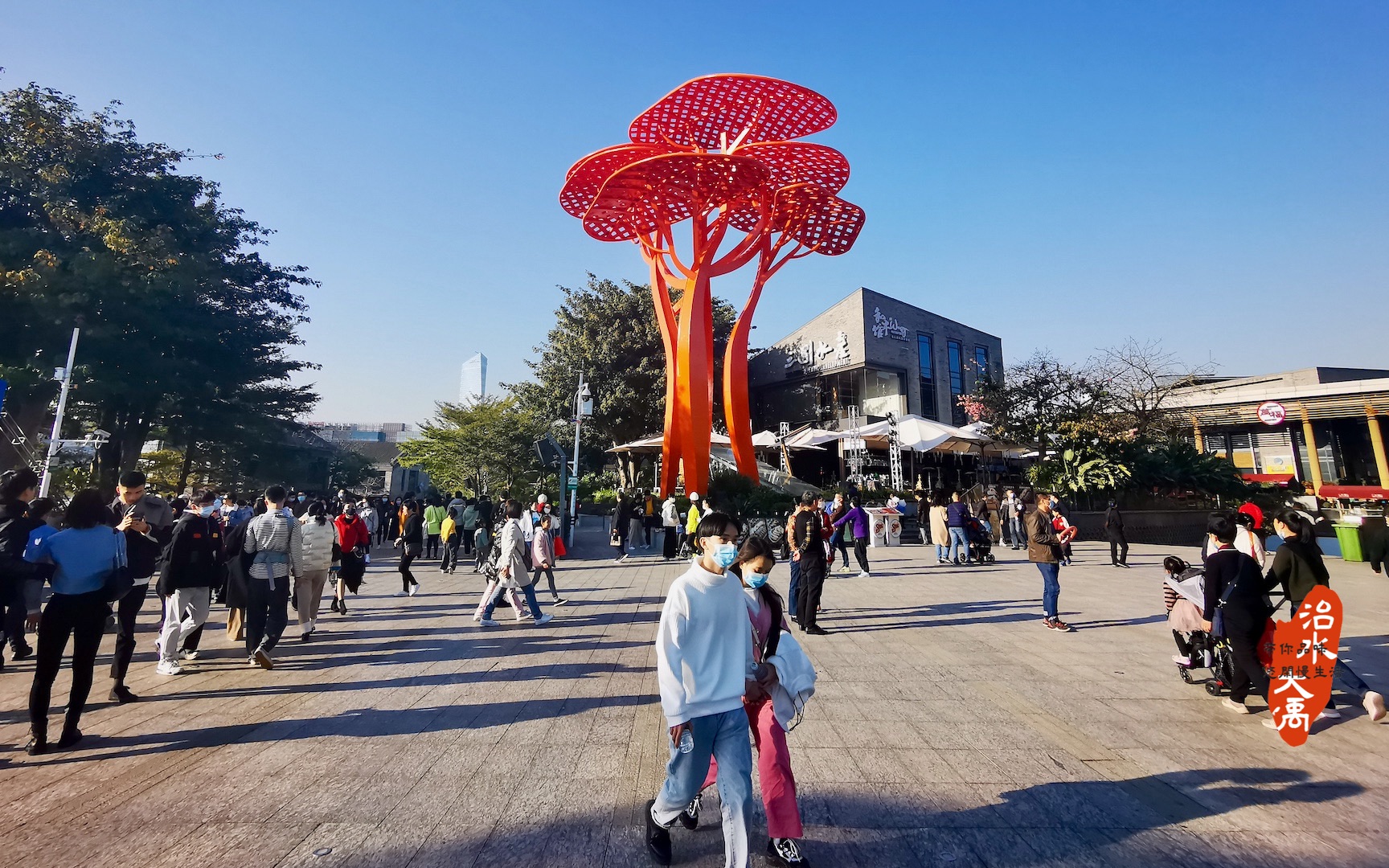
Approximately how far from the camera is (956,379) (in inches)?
1446

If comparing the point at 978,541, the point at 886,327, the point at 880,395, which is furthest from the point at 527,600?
the point at 886,327

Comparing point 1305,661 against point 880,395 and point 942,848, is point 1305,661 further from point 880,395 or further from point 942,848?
point 880,395

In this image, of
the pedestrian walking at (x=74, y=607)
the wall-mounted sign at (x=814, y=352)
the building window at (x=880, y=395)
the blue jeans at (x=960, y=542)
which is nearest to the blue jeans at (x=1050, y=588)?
the blue jeans at (x=960, y=542)

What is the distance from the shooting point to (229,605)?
599cm

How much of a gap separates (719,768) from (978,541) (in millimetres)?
12557

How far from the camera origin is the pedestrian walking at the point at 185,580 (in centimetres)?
516

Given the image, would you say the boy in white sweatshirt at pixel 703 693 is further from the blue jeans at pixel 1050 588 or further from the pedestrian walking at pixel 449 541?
the pedestrian walking at pixel 449 541

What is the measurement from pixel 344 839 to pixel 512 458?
2326cm

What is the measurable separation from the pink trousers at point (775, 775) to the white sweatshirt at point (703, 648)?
0.18m

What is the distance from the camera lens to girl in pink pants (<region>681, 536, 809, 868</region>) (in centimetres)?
239

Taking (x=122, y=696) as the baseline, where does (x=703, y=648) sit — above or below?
above

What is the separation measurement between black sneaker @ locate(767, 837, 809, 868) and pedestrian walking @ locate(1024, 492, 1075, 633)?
5352 millimetres

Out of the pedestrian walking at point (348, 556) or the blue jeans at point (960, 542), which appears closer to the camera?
the pedestrian walking at point (348, 556)

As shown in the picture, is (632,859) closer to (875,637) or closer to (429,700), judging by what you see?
(429,700)
